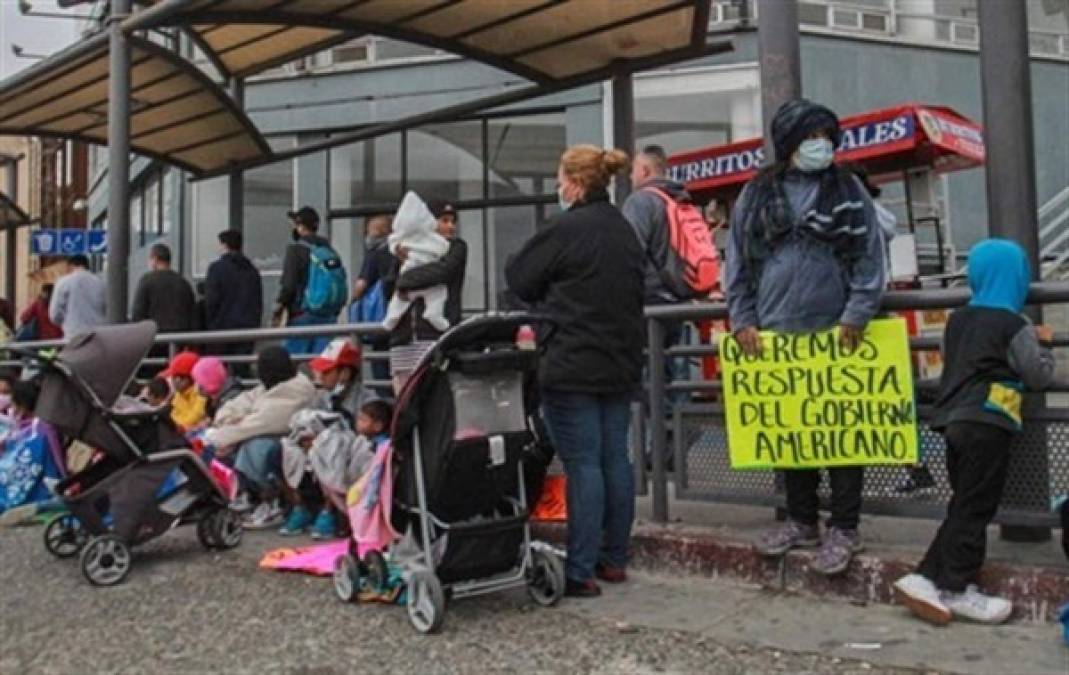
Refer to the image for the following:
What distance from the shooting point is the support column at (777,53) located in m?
5.71

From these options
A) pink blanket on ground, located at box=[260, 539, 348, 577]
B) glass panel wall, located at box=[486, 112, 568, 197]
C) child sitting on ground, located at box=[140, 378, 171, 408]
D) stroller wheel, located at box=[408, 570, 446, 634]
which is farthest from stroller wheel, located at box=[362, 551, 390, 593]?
glass panel wall, located at box=[486, 112, 568, 197]

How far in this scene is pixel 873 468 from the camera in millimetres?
4883

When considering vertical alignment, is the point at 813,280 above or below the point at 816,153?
below

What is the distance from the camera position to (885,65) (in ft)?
47.6

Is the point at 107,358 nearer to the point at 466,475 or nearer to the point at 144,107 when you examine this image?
the point at 466,475

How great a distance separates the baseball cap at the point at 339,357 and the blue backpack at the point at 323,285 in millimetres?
2510

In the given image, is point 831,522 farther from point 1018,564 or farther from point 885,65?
point 885,65

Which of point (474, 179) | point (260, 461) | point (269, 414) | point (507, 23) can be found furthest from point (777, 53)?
point (474, 179)

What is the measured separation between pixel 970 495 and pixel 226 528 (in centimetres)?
407

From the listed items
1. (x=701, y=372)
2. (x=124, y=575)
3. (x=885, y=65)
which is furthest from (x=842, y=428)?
(x=885, y=65)

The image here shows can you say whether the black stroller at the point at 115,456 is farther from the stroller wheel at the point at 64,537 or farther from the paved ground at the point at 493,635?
the paved ground at the point at 493,635

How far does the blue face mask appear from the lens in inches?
184

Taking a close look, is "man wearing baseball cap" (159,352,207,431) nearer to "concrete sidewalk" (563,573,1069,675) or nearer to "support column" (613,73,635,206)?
"support column" (613,73,635,206)

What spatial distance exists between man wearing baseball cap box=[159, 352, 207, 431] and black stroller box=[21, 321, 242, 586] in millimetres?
1468
